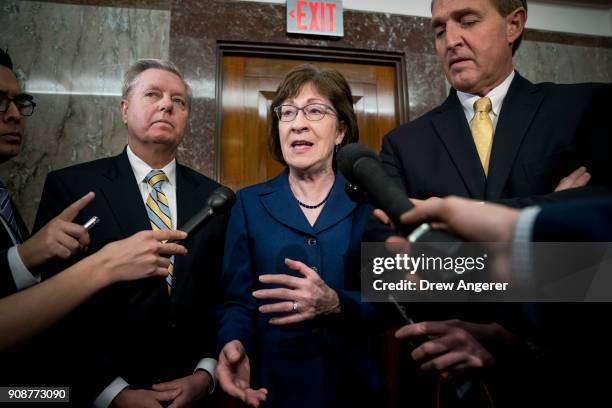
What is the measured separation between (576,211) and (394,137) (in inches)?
35.6

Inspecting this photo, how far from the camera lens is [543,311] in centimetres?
74

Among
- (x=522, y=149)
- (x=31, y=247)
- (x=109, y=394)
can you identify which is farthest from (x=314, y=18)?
(x=109, y=394)

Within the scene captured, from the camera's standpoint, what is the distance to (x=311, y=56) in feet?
9.97

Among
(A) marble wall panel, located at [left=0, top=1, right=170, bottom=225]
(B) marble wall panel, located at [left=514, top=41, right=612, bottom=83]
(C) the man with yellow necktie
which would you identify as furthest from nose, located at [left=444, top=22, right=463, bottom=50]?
(B) marble wall panel, located at [left=514, top=41, right=612, bottom=83]

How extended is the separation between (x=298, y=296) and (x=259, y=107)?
82.2 inches

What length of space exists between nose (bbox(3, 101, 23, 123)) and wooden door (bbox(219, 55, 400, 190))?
1239 millimetres

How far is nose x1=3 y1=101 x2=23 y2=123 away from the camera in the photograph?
70.9 inches

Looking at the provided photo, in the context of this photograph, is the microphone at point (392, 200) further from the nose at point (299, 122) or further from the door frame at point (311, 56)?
the door frame at point (311, 56)

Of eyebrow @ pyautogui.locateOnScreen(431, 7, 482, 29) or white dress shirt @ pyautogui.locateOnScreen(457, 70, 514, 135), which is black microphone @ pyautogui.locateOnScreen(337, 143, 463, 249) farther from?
eyebrow @ pyautogui.locateOnScreen(431, 7, 482, 29)

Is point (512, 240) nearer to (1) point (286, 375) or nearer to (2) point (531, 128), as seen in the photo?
(2) point (531, 128)

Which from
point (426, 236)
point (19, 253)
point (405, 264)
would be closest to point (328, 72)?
point (405, 264)

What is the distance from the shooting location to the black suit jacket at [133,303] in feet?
4.58

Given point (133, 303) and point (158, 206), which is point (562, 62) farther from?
point (133, 303)

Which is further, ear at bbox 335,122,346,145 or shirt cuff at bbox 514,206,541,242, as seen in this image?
ear at bbox 335,122,346,145
